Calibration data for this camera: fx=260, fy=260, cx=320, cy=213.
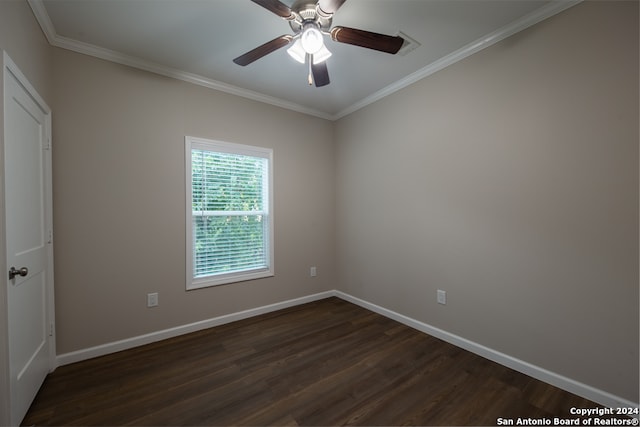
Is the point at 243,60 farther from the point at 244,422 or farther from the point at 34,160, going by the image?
the point at 244,422

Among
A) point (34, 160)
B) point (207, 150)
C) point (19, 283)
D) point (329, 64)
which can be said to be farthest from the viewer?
point (207, 150)

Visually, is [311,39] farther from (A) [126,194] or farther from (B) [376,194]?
(A) [126,194]

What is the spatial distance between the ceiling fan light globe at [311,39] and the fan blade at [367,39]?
11cm

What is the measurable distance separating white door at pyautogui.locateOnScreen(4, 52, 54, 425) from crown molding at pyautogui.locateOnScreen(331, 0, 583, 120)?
3016 millimetres

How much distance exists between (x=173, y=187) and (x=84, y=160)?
0.70 meters

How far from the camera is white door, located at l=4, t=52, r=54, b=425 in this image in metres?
1.43

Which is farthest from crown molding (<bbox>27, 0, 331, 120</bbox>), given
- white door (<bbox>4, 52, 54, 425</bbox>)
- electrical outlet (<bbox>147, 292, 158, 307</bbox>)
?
electrical outlet (<bbox>147, 292, 158, 307</bbox>)

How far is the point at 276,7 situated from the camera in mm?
1489

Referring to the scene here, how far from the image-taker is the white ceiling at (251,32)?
1.83 metres

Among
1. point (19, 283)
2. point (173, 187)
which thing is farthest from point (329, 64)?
point (19, 283)

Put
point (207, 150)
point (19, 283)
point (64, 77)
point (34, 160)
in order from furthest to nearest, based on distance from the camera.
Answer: point (207, 150) → point (64, 77) → point (34, 160) → point (19, 283)

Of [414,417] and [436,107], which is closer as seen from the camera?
[414,417]

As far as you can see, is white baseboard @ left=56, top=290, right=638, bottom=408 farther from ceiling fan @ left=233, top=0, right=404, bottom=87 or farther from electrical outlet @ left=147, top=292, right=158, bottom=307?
ceiling fan @ left=233, top=0, right=404, bottom=87

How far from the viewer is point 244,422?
1.56m
